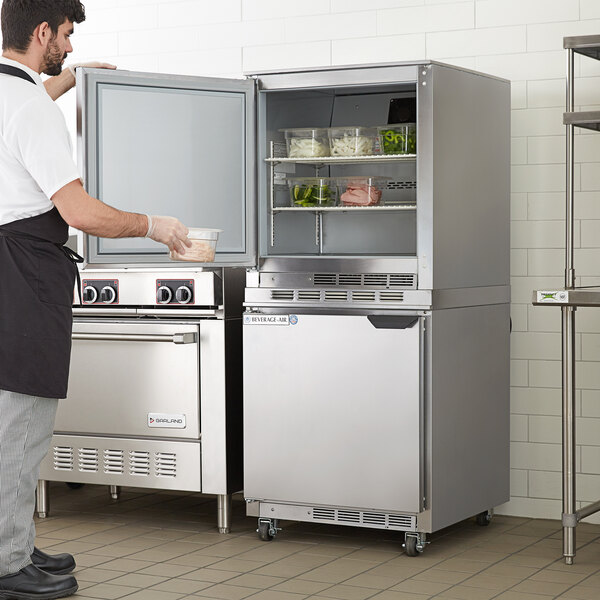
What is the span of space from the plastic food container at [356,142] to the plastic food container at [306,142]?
50 mm

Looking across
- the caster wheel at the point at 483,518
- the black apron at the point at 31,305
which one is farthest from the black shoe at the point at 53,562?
the caster wheel at the point at 483,518

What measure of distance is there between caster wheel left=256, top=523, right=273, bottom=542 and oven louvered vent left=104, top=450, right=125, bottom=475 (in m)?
0.67

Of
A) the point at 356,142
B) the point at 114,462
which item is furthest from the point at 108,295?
the point at 356,142

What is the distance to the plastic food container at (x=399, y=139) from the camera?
4.30 metres

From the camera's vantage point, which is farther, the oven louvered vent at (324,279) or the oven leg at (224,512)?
the oven leg at (224,512)

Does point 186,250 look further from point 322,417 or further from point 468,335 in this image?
point 468,335

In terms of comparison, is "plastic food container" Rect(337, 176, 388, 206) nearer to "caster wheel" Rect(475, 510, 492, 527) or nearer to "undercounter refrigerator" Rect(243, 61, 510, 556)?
"undercounter refrigerator" Rect(243, 61, 510, 556)

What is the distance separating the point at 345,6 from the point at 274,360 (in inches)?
71.6

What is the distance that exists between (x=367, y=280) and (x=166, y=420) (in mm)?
1061

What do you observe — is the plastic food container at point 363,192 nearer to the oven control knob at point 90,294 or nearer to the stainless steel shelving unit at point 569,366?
the stainless steel shelving unit at point 569,366

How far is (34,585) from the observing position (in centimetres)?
341

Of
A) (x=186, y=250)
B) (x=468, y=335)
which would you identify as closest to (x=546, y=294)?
(x=468, y=335)

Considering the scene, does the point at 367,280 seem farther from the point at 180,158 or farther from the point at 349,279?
the point at 180,158

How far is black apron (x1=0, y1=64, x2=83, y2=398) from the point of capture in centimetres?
329
